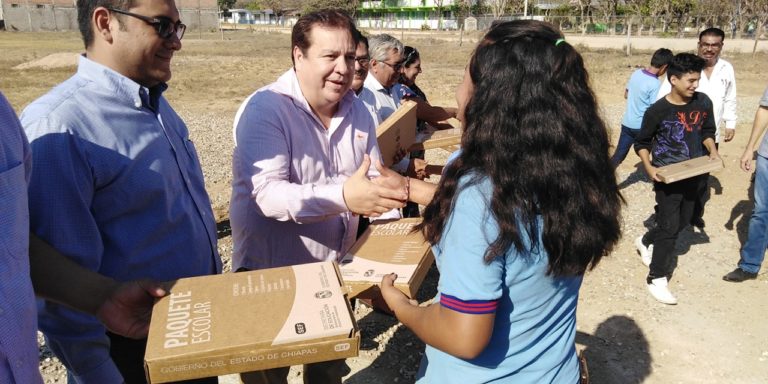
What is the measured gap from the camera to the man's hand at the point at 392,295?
1.75 metres

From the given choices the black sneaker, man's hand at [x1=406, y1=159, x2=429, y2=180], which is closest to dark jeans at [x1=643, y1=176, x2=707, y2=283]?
the black sneaker

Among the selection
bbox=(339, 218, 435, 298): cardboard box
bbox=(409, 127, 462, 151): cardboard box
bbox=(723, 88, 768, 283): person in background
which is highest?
bbox=(409, 127, 462, 151): cardboard box

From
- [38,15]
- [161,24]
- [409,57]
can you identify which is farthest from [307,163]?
[38,15]

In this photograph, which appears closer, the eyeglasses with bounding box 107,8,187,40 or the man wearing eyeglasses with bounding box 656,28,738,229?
the eyeglasses with bounding box 107,8,187,40

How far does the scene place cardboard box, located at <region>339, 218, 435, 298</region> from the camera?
2.05 meters

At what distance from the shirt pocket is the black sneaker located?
17.3ft

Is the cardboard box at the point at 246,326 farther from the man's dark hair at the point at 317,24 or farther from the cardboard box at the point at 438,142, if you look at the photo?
the cardboard box at the point at 438,142

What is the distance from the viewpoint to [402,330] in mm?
3938

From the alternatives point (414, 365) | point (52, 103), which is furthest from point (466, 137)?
point (414, 365)

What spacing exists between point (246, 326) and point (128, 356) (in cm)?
78

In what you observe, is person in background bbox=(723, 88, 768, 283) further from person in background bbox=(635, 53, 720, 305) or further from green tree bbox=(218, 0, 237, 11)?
green tree bbox=(218, 0, 237, 11)

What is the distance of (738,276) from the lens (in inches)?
188

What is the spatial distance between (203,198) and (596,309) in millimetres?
3384

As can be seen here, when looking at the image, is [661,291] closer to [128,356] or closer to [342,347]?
[342,347]
